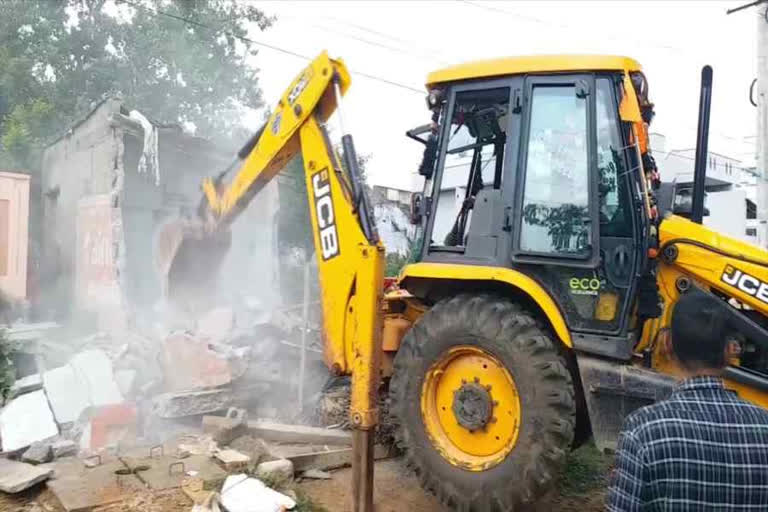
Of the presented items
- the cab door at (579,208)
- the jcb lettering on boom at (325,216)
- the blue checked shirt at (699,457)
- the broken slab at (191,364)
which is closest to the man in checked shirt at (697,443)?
the blue checked shirt at (699,457)

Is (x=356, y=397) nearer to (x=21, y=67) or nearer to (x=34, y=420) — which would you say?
(x=34, y=420)

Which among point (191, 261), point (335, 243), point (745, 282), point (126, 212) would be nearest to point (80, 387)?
point (191, 261)

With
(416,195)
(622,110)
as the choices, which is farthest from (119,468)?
(622,110)

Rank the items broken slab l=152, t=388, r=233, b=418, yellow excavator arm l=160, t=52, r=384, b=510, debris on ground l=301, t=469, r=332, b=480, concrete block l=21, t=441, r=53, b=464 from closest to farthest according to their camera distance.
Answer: yellow excavator arm l=160, t=52, r=384, b=510, debris on ground l=301, t=469, r=332, b=480, concrete block l=21, t=441, r=53, b=464, broken slab l=152, t=388, r=233, b=418

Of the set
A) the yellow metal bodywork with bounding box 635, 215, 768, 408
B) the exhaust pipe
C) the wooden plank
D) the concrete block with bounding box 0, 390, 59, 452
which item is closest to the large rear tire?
the yellow metal bodywork with bounding box 635, 215, 768, 408

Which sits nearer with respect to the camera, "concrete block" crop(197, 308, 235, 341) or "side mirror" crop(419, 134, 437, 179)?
"side mirror" crop(419, 134, 437, 179)

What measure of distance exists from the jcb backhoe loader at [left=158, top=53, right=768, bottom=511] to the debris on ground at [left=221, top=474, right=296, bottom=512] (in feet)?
1.94

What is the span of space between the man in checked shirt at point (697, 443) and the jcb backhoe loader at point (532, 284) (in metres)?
1.95

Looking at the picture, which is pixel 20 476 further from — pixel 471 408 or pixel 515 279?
pixel 515 279

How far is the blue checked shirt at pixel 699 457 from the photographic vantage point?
166 centimetres

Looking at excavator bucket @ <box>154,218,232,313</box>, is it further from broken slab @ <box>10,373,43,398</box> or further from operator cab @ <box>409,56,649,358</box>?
operator cab @ <box>409,56,649,358</box>

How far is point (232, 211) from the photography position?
19.9ft

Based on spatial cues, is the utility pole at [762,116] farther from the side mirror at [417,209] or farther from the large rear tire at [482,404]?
the large rear tire at [482,404]

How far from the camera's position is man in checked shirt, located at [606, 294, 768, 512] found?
5.44 feet
